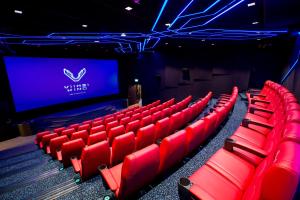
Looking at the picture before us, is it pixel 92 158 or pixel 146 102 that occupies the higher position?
pixel 92 158

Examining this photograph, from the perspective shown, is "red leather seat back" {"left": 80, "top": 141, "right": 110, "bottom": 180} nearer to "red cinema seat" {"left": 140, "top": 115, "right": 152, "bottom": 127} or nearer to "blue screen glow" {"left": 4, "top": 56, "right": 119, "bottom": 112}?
"red cinema seat" {"left": 140, "top": 115, "right": 152, "bottom": 127}

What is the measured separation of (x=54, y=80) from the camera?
706cm

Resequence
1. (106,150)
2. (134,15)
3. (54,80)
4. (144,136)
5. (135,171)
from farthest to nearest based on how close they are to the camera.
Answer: (54,80)
(134,15)
(144,136)
(106,150)
(135,171)

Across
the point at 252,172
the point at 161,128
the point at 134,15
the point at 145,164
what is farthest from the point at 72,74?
the point at 252,172

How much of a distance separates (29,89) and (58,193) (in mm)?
6075

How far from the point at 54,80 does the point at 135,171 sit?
23.8ft

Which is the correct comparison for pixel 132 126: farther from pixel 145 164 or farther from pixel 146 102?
pixel 146 102

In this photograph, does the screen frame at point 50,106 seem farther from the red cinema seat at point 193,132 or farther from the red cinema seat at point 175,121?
the red cinema seat at point 193,132

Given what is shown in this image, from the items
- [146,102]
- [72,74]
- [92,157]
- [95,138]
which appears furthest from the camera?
[146,102]

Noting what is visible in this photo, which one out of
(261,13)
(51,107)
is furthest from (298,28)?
(51,107)

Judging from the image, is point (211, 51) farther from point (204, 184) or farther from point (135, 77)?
point (204, 184)

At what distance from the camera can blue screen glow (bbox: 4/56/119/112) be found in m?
6.10

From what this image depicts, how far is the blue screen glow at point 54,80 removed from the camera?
20.0 feet

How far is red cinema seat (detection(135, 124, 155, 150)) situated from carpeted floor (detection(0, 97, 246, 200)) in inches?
24.3
